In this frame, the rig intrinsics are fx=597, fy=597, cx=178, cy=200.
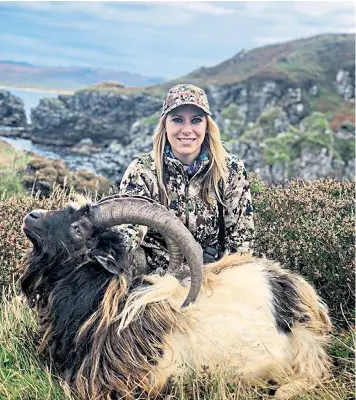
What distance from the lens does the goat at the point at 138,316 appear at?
394cm

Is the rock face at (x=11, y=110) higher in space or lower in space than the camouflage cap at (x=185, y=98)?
lower

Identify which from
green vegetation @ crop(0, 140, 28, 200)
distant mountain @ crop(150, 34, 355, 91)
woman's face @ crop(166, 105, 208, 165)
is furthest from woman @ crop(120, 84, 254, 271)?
distant mountain @ crop(150, 34, 355, 91)

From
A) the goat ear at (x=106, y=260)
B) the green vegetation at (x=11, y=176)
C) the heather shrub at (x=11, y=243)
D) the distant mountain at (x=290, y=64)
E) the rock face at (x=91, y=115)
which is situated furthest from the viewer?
the rock face at (x=91, y=115)

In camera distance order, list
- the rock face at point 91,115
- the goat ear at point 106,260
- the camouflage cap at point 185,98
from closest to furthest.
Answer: the goat ear at point 106,260, the camouflage cap at point 185,98, the rock face at point 91,115

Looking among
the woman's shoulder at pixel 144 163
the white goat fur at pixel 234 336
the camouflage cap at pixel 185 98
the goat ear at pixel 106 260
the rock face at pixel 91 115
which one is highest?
the camouflage cap at pixel 185 98

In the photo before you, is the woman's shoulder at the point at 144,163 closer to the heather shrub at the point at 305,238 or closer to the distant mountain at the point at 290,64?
the heather shrub at the point at 305,238

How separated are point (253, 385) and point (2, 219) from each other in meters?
3.17

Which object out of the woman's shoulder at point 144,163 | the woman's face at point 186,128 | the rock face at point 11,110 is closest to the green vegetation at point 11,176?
the woman's shoulder at point 144,163

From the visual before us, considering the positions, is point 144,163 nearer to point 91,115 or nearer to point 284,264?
point 284,264

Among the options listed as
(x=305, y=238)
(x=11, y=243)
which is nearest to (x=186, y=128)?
(x=305, y=238)

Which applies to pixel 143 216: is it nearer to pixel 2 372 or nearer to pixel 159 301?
pixel 159 301

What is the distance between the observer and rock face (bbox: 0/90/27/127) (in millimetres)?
77438

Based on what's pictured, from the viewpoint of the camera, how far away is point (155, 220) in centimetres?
395

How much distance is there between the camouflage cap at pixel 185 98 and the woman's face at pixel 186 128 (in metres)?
0.06
